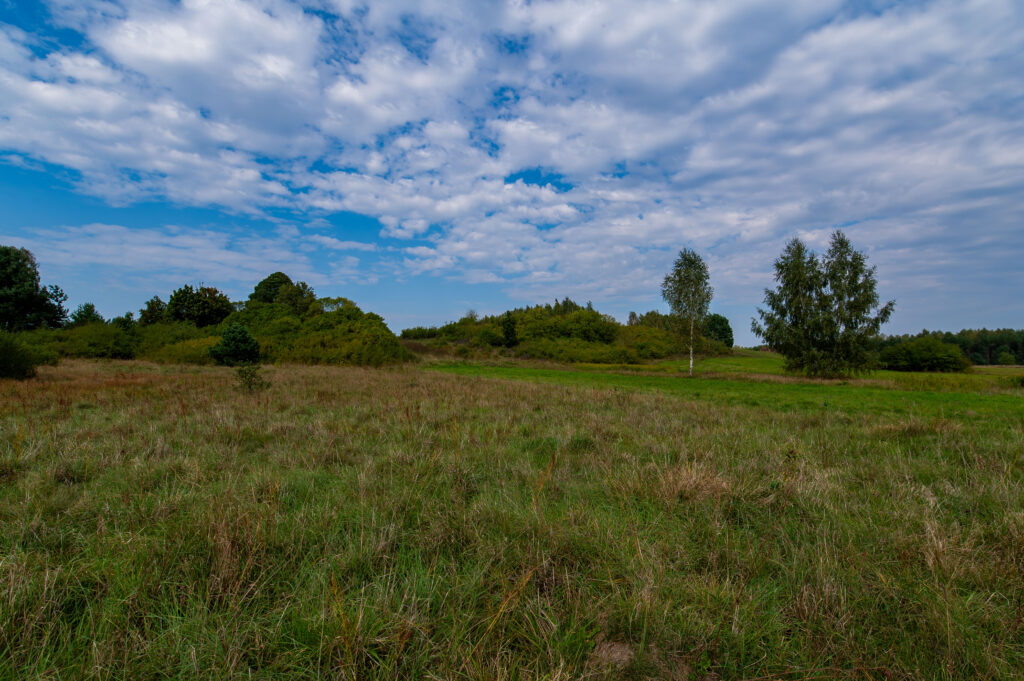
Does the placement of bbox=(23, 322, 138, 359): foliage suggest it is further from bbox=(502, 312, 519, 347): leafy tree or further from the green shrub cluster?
bbox=(502, 312, 519, 347): leafy tree

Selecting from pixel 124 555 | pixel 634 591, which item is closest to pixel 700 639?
pixel 634 591

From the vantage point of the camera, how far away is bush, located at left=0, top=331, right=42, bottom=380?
1448 centimetres

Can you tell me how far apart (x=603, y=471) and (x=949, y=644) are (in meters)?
3.34

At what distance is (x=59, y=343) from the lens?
29.8 metres

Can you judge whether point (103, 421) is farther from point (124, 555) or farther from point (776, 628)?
point (776, 628)

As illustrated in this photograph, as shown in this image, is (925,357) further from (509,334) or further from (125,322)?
(125,322)

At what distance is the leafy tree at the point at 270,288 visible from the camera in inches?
1658

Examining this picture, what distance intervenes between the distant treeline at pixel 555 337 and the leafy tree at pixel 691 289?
13.8 metres

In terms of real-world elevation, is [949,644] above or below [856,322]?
below

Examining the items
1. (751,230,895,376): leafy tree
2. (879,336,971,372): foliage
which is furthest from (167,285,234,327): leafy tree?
→ (879,336,971,372): foliage

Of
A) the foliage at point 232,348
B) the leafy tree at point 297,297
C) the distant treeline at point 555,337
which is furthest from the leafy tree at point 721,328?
the foliage at point 232,348

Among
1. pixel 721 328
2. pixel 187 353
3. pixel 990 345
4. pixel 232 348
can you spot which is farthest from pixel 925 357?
pixel 187 353

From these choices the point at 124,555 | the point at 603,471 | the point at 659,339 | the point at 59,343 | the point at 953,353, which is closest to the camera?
the point at 124,555

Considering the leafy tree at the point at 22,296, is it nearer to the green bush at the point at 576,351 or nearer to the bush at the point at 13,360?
the bush at the point at 13,360
